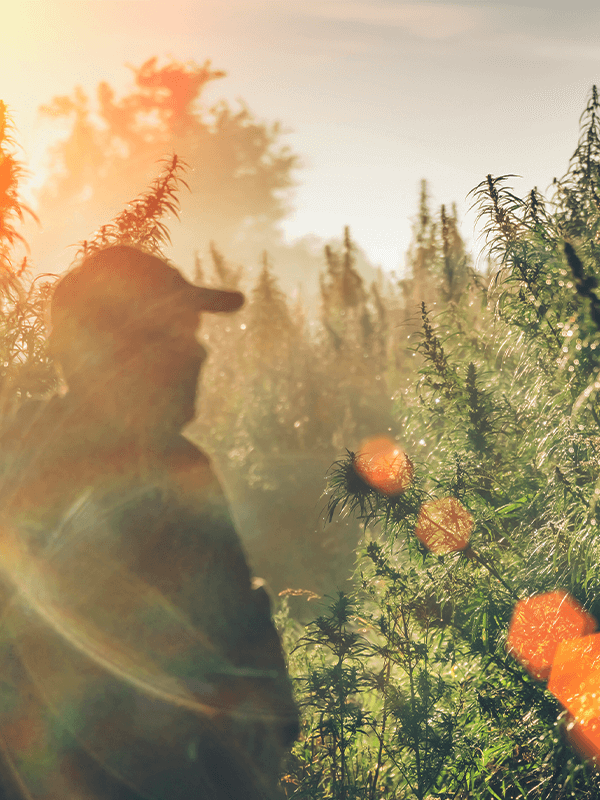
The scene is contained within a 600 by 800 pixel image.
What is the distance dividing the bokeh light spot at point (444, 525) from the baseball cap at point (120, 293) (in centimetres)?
160

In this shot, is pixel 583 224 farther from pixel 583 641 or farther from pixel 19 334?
pixel 19 334

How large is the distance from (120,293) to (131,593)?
842 mm

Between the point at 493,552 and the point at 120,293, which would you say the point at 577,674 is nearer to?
the point at 493,552

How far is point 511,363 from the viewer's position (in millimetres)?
4125

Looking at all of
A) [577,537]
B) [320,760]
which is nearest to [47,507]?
[577,537]

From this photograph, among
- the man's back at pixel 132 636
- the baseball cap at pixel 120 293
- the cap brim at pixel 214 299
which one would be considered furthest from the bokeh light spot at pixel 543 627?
the baseball cap at pixel 120 293

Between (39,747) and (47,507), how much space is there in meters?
0.67

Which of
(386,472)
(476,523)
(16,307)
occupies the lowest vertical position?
(476,523)

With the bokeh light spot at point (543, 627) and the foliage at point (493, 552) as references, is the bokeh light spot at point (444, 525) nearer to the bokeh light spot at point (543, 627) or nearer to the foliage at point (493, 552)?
the foliage at point (493, 552)

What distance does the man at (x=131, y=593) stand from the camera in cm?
166

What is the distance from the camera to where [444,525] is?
2.84 m

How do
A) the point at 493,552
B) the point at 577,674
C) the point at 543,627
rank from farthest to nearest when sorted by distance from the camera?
the point at 493,552 < the point at 543,627 < the point at 577,674

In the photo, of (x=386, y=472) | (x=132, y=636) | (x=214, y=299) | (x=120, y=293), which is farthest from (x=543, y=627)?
(x=120, y=293)

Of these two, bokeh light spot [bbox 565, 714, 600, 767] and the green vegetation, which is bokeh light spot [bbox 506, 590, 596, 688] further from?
Answer: bokeh light spot [bbox 565, 714, 600, 767]
